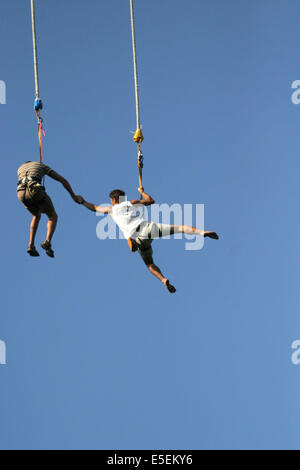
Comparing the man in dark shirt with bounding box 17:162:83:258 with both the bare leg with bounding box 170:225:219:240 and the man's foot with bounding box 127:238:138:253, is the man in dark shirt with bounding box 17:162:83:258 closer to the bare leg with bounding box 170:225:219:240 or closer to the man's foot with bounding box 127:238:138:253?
the man's foot with bounding box 127:238:138:253

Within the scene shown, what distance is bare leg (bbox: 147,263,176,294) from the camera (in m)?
13.4

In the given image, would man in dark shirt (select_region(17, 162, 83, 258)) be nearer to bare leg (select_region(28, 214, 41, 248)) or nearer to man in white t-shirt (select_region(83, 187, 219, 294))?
bare leg (select_region(28, 214, 41, 248))

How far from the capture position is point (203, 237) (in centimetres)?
1306

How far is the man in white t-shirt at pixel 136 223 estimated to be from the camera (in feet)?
43.8

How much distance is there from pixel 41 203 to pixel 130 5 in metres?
3.57

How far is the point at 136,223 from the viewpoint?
1344 centimetres

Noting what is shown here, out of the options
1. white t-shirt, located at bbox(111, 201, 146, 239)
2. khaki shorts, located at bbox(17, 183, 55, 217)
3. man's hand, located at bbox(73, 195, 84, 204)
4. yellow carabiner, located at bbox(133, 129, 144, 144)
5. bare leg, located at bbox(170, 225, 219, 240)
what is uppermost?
yellow carabiner, located at bbox(133, 129, 144, 144)

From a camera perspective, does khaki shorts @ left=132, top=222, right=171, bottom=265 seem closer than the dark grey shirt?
No

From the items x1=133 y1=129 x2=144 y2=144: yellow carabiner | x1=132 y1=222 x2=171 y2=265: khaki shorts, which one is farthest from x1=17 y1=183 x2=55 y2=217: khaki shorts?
x1=133 y1=129 x2=144 y2=144: yellow carabiner

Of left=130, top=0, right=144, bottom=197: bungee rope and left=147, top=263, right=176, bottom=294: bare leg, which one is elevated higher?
left=130, top=0, right=144, bottom=197: bungee rope

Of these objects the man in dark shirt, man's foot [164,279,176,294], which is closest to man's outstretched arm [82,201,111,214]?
the man in dark shirt
